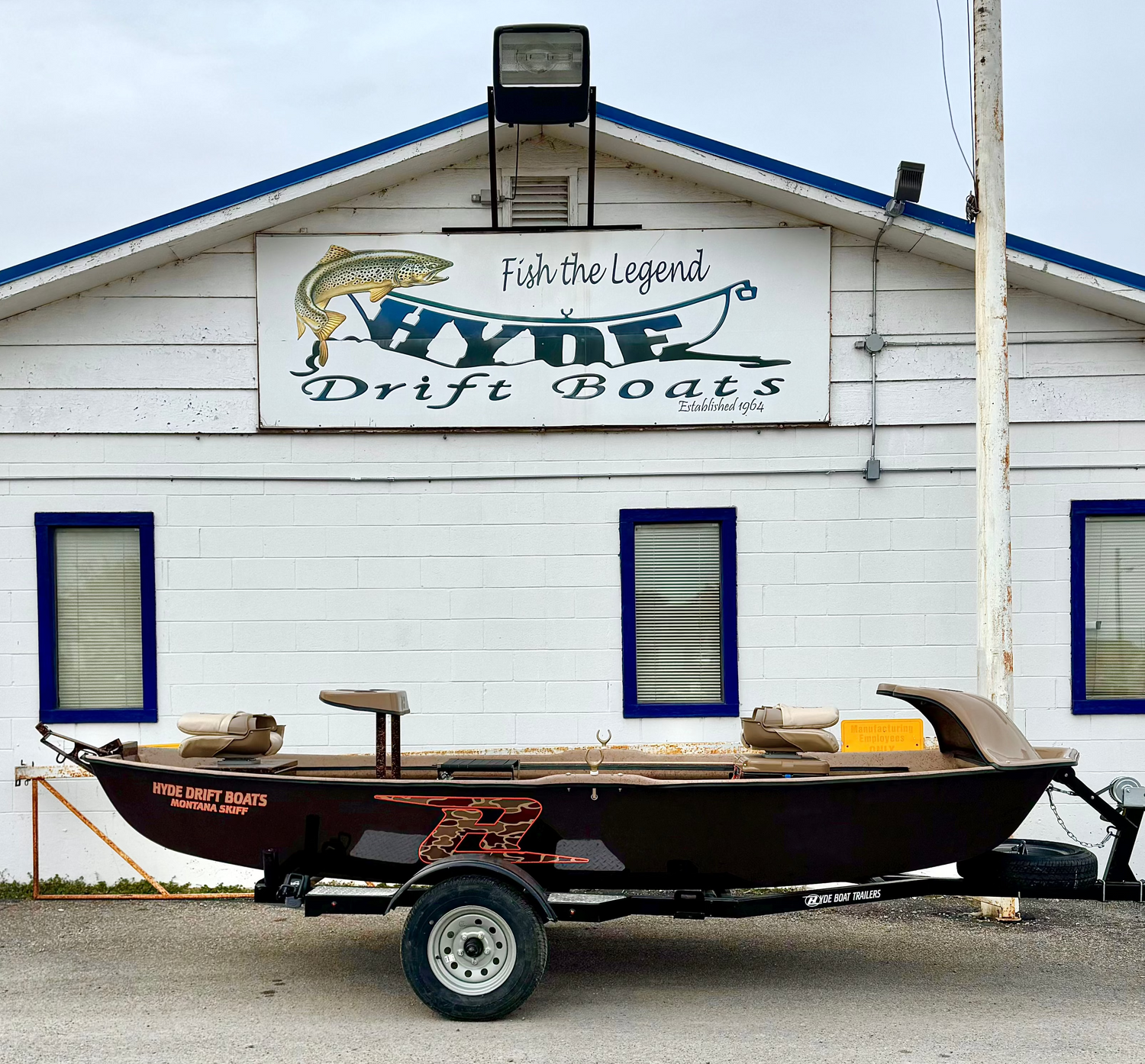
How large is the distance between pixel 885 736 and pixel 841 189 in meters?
3.74

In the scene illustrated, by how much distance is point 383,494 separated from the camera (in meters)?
7.95

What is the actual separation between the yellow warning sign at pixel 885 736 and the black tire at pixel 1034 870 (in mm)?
2213

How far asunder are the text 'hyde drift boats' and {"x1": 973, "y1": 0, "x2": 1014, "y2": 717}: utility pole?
1523 millimetres

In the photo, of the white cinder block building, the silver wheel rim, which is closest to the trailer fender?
the silver wheel rim

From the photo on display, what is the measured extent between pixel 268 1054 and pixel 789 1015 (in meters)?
2.38

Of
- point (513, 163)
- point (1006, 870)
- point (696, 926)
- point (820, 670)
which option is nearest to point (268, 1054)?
point (696, 926)

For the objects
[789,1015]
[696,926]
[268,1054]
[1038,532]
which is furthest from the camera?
[1038,532]

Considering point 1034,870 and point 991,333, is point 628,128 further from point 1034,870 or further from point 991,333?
point 1034,870

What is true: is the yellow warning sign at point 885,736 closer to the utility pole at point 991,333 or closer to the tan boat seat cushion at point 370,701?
the utility pole at point 991,333

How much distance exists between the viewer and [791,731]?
19.2ft

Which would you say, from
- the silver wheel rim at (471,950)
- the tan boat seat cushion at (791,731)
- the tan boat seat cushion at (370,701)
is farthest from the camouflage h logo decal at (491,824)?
the tan boat seat cushion at (791,731)

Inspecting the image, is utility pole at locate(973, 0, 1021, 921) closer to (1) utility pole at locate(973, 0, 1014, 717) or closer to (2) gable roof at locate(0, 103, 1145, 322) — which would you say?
(1) utility pole at locate(973, 0, 1014, 717)

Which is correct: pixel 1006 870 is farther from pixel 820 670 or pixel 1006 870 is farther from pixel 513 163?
pixel 513 163

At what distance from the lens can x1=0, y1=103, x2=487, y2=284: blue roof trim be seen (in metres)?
7.48
